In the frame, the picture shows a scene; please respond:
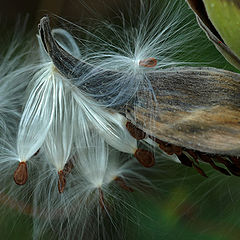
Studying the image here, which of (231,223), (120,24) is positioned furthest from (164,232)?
(120,24)

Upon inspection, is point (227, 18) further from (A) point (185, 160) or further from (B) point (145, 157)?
(B) point (145, 157)

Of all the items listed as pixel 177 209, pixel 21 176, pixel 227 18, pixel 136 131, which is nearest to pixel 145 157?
pixel 136 131

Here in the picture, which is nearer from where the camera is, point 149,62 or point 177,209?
point 149,62

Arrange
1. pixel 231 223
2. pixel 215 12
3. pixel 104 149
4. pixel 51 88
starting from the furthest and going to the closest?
pixel 231 223 → pixel 104 149 → pixel 51 88 → pixel 215 12

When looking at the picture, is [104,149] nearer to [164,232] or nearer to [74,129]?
[74,129]

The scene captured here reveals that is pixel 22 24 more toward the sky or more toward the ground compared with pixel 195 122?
more toward the sky

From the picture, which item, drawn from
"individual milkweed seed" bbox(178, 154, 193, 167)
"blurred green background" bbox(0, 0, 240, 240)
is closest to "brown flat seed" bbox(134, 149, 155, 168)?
"individual milkweed seed" bbox(178, 154, 193, 167)

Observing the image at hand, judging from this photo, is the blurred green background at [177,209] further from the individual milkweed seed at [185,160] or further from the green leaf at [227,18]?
the green leaf at [227,18]

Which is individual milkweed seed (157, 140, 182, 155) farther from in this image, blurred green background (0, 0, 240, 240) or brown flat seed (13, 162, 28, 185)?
blurred green background (0, 0, 240, 240)
